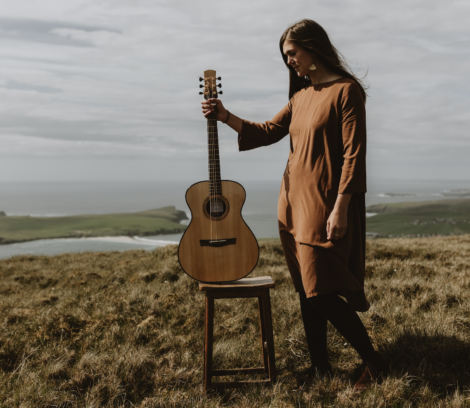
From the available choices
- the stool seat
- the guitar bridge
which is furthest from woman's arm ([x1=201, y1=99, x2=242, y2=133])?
the stool seat

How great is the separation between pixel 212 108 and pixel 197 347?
7.90 feet

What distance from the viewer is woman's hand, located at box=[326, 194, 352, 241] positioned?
2.67 m

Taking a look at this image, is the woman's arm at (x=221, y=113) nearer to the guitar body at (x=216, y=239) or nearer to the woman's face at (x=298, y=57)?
the guitar body at (x=216, y=239)

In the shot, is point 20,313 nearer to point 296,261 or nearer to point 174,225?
point 296,261

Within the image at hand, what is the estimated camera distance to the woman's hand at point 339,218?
2.67 metres

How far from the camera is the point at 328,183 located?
2.78 m

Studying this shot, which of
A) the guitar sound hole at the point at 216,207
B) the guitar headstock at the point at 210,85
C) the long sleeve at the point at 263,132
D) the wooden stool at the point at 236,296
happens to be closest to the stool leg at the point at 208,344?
the wooden stool at the point at 236,296

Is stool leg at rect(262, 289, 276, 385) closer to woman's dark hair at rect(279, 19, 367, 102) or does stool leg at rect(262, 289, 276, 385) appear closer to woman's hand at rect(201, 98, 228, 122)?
woman's hand at rect(201, 98, 228, 122)

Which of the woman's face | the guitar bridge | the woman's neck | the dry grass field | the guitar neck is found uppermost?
the woman's face

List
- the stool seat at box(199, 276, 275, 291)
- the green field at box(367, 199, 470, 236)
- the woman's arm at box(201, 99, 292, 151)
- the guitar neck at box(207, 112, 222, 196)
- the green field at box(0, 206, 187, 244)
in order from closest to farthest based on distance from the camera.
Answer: the stool seat at box(199, 276, 275, 291) < the guitar neck at box(207, 112, 222, 196) < the woman's arm at box(201, 99, 292, 151) < the green field at box(367, 199, 470, 236) < the green field at box(0, 206, 187, 244)

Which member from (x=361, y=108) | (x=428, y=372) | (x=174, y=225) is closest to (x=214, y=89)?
(x=361, y=108)

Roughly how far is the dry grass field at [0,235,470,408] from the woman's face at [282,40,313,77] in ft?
8.11

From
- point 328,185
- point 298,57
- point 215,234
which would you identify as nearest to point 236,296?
point 215,234

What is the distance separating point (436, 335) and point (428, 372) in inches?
26.2
